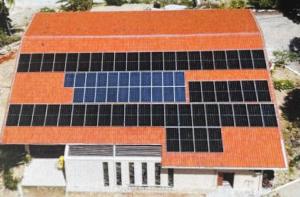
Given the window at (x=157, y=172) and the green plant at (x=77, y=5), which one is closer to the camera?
the window at (x=157, y=172)

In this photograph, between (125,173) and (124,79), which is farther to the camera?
(124,79)

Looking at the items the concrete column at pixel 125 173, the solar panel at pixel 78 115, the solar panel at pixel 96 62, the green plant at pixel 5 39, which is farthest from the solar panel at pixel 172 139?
the green plant at pixel 5 39

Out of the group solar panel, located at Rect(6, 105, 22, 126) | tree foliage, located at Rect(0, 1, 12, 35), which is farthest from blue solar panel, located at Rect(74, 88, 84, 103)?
tree foliage, located at Rect(0, 1, 12, 35)

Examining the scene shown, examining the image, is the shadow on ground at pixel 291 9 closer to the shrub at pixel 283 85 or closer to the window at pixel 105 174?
the shrub at pixel 283 85

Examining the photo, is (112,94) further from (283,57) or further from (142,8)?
(142,8)

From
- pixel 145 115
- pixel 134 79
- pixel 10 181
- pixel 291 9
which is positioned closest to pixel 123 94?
pixel 134 79

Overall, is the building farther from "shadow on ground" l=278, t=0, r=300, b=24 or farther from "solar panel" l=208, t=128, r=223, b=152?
"shadow on ground" l=278, t=0, r=300, b=24
